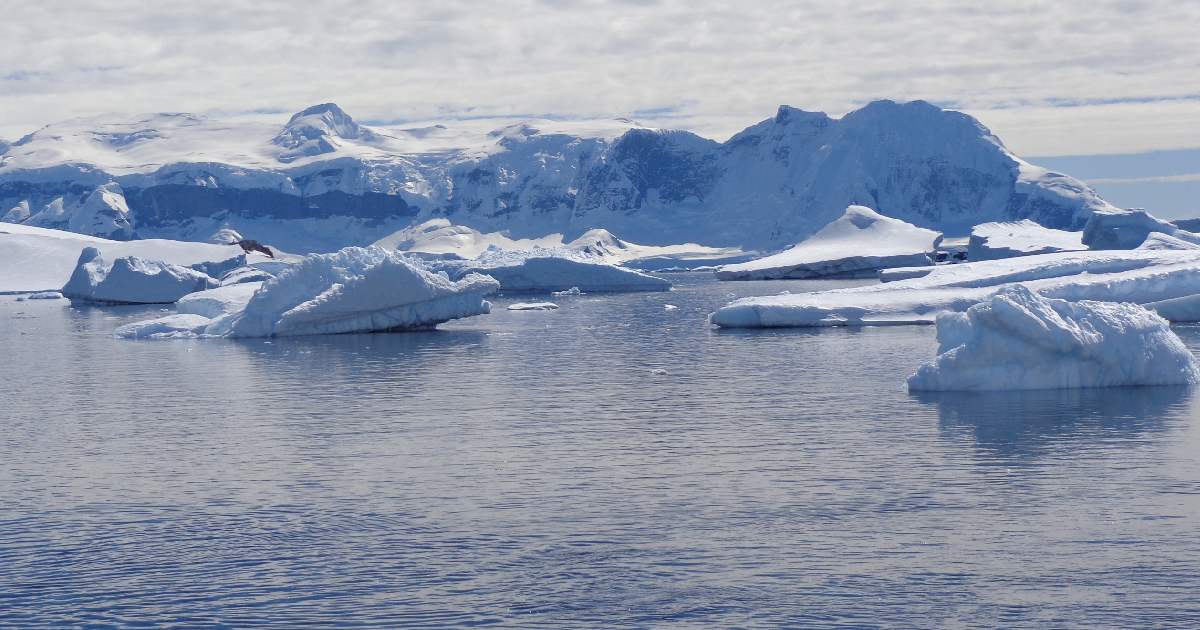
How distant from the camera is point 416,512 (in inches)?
664

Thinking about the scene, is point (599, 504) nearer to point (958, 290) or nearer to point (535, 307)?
point (958, 290)

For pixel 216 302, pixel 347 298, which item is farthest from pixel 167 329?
pixel 347 298

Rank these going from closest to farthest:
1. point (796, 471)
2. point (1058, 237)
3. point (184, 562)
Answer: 1. point (184, 562)
2. point (796, 471)
3. point (1058, 237)

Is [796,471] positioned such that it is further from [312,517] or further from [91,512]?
[91,512]

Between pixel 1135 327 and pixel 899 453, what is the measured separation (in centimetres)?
820

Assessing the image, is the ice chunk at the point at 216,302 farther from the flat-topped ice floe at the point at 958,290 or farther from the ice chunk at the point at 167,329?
the flat-topped ice floe at the point at 958,290

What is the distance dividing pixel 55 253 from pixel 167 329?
64628 millimetres

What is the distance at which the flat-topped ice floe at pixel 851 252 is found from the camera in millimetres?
97875

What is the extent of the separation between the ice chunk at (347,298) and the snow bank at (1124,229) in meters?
52.8

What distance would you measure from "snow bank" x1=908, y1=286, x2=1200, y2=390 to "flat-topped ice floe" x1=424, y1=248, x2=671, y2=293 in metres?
55.2

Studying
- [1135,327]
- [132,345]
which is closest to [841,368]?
[1135,327]

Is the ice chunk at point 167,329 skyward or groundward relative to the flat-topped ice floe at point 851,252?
groundward

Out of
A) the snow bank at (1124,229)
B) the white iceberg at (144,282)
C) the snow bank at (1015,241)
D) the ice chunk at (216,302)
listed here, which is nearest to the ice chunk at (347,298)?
the ice chunk at (216,302)

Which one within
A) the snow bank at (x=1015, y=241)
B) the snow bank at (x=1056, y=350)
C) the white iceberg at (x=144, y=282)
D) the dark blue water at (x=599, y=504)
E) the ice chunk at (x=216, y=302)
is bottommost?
the dark blue water at (x=599, y=504)
